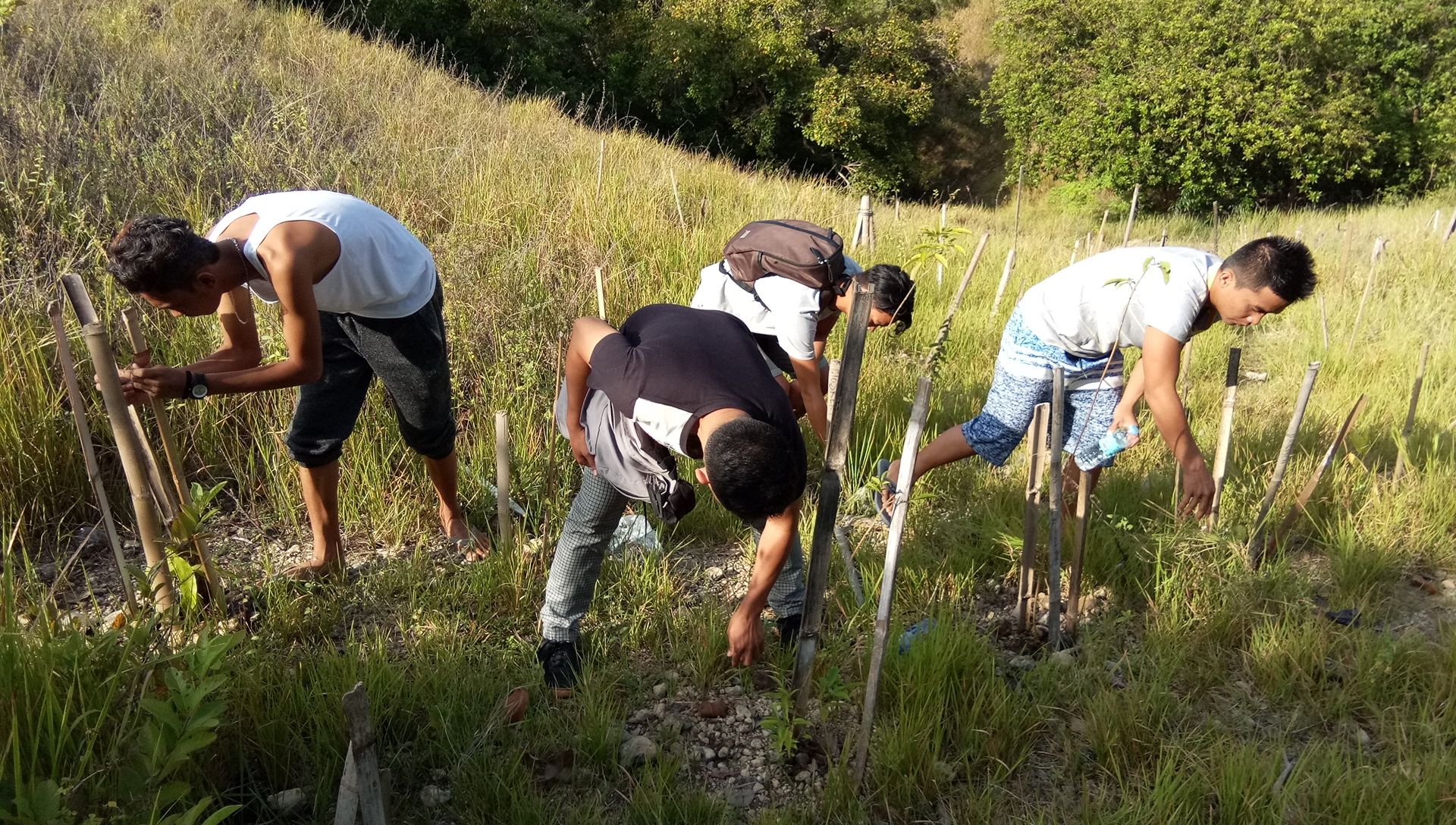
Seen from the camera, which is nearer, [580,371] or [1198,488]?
[580,371]

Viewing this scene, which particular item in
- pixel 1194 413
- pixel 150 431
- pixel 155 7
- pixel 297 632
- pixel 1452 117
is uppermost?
pixel 1452 117

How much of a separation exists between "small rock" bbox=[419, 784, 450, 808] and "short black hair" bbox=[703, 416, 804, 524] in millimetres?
1032

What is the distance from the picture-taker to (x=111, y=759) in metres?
1.48

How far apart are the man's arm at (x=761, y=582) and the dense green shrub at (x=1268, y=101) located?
19.8m

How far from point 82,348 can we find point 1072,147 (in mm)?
21844

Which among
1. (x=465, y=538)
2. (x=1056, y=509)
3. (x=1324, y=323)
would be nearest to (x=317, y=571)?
(x=465, y=538)

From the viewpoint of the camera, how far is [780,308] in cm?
292

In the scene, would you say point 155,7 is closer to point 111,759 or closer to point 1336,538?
point 111,759

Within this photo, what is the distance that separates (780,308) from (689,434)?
4.02 ft

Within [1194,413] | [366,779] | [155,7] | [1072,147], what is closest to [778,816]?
[366,779]

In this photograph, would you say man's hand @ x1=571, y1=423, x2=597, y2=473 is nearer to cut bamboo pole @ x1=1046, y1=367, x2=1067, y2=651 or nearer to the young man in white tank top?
the young man in white tank top

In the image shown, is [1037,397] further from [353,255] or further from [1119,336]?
[353,255]

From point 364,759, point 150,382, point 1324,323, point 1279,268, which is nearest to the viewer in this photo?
point 364,759

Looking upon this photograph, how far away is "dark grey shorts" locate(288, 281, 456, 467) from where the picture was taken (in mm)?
2561
